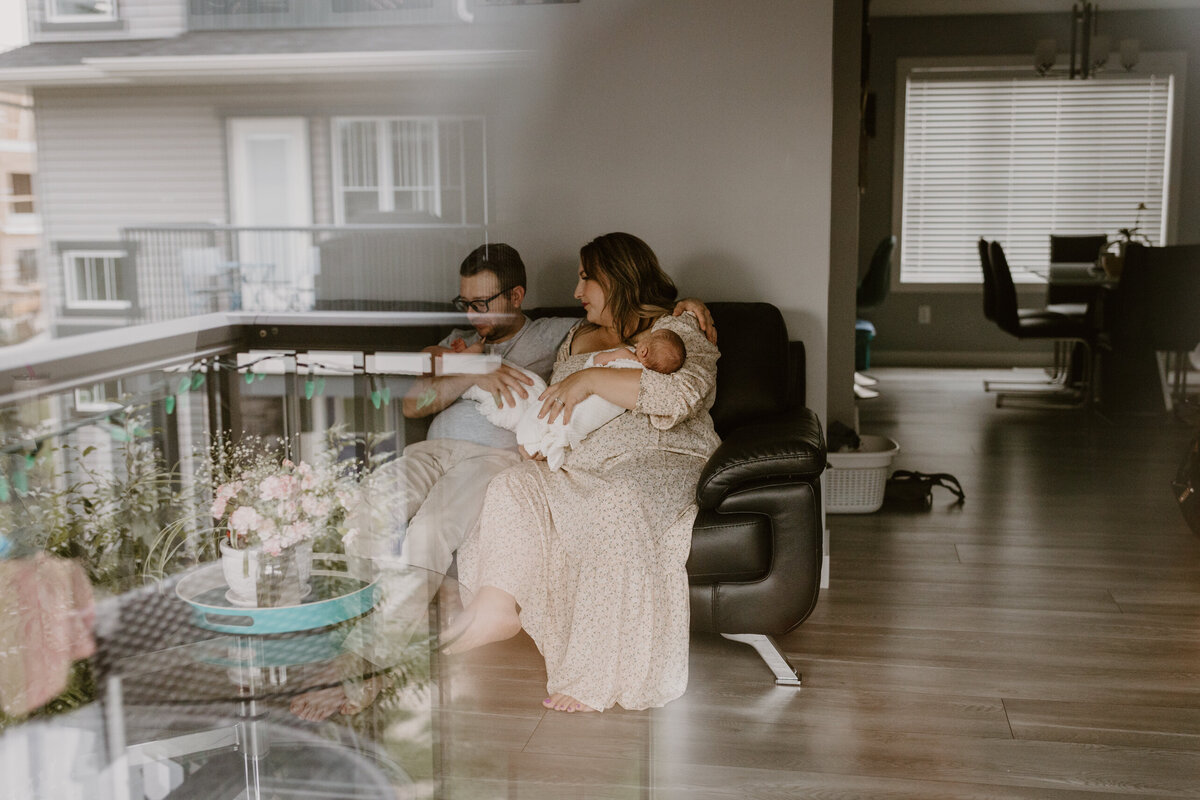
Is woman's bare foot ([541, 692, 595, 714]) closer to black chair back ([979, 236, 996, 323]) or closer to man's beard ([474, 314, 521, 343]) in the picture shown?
man's beard ([474, 314, 521, 343])

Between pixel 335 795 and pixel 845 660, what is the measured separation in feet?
4.59

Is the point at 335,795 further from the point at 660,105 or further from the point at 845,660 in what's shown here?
the point at 660,105

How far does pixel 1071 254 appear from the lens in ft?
22.3

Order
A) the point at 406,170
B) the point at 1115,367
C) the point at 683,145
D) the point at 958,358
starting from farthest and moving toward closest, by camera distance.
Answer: the point at 958,358
the point at 1115,367
the point at 683,145
the point at 406,170

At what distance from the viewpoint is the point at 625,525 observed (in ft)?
7.69

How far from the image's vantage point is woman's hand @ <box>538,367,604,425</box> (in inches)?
104

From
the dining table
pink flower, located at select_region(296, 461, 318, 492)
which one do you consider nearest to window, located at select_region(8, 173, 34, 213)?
pink flower, located at select_region(296, 461, 318, 492)

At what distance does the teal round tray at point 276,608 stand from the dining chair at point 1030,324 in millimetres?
5015

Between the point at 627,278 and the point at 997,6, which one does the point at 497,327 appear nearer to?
the point at 627,278

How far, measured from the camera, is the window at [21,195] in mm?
1517

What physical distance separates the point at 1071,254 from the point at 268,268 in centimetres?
617

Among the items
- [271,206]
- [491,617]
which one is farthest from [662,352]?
[271,206]

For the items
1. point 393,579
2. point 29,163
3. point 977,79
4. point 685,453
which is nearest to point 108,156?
point 29,163

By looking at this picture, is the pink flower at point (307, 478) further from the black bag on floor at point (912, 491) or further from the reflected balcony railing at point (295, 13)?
the black bag on floor at point (912, 491)
